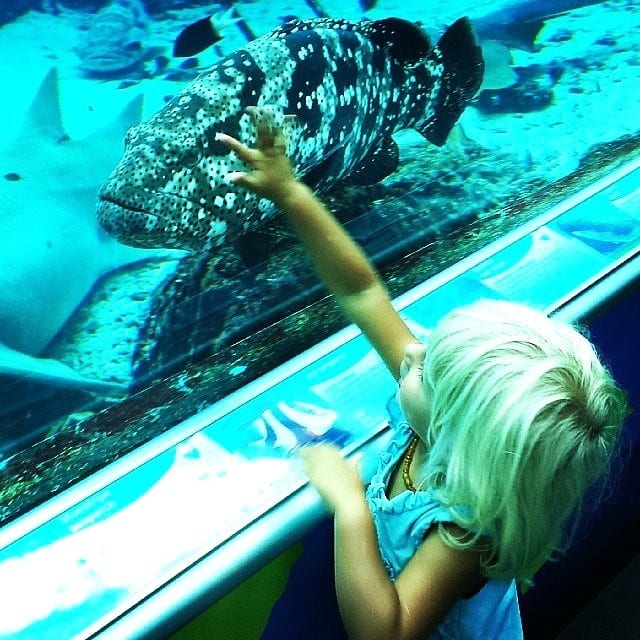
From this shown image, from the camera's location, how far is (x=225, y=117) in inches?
62.7

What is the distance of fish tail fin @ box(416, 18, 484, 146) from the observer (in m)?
2.13

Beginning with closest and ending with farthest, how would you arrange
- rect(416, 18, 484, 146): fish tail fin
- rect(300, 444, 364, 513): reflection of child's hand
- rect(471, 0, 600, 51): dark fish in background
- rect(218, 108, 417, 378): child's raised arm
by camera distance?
rect(300, 444, 364, 513): reflection of child's hand, rect(218, 108, 417, 378): child's raised arm, rect(416, 18, 484, 146): fish tail fin, rect(471, 0, 600, 51): dark fish in background

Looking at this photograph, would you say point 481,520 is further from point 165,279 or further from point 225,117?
point 225,117

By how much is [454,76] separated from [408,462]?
1.44 metres

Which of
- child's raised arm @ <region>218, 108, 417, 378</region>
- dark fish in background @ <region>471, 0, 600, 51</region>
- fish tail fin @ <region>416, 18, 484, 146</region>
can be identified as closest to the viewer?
child's raised arm @ <region>218, 108, 417, 378</region>

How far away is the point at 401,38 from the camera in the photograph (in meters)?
1.98

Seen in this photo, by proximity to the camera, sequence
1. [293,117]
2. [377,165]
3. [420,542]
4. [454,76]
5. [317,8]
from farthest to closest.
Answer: [454,76] < [377,165] < [317,8] < [293,117] < [420,542]

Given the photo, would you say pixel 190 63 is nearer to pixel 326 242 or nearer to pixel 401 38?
pixel 326 242

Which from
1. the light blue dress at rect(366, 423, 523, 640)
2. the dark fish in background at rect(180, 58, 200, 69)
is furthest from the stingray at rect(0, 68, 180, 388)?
the light blue dress at rect(366, 423, 523, 640)

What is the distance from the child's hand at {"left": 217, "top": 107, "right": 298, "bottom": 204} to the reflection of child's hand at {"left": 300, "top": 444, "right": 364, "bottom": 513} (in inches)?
19.7

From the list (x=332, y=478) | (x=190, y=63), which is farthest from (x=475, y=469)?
(x=190, y=63)

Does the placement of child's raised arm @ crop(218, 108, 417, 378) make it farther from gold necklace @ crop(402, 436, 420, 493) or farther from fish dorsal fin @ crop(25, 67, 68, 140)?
fish dorsal fin @ crop(25, 67, 68, 140)

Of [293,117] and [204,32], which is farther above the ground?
[204,32]

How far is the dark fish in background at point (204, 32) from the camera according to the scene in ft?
4.49
